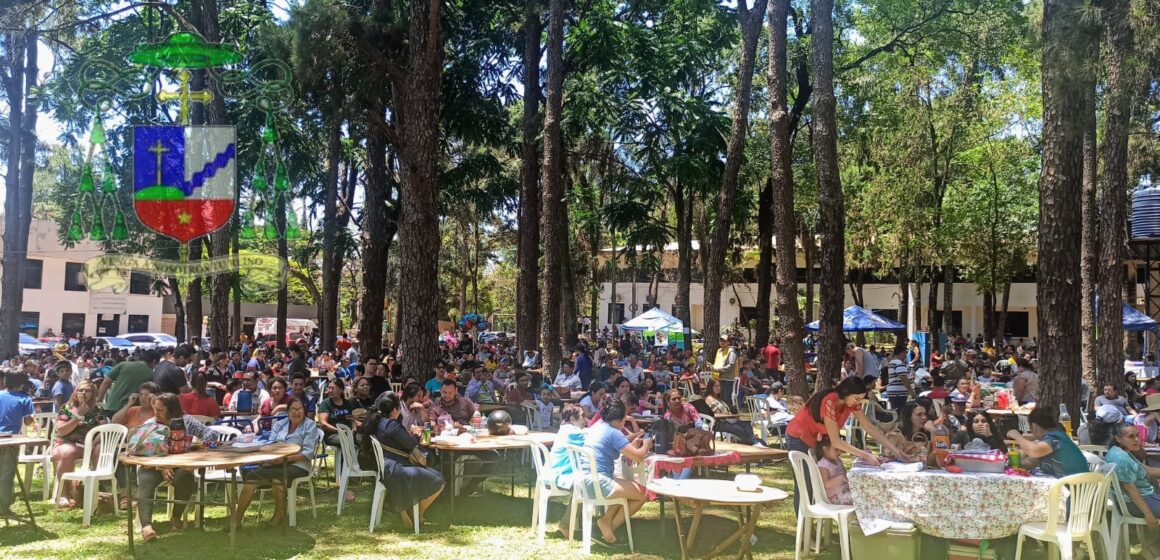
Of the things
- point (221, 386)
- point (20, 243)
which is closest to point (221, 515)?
point (221, 386)

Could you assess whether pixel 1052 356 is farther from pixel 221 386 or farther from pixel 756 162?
pixel 756 162

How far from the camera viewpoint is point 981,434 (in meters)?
8.34

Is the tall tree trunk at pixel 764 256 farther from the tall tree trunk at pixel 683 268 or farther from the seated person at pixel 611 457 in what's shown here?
the seated person at pixel 611 457

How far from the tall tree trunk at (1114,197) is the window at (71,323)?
129ft

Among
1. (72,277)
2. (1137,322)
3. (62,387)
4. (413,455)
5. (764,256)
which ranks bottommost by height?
(413,455)

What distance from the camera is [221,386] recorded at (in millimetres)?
12812

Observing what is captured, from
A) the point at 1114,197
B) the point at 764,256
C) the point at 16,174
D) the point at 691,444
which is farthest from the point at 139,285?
the point at 691,444

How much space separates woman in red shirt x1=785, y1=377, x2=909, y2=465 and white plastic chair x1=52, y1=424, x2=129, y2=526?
559 centimetres

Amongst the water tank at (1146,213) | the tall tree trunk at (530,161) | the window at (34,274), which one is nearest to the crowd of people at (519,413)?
the tall tree trunk at (530,161)

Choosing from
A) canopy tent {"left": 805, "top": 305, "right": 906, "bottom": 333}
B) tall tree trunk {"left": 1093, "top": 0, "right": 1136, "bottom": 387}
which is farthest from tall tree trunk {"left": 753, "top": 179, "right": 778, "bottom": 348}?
tall tree trunk {"left": 1093, "top": 0, "right": 1136, "bottom": 387}

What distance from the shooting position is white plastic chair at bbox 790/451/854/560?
20.8 ft

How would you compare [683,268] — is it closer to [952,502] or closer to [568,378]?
[568,378]

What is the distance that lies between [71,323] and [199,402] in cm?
3600

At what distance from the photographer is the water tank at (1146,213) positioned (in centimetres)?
2550
